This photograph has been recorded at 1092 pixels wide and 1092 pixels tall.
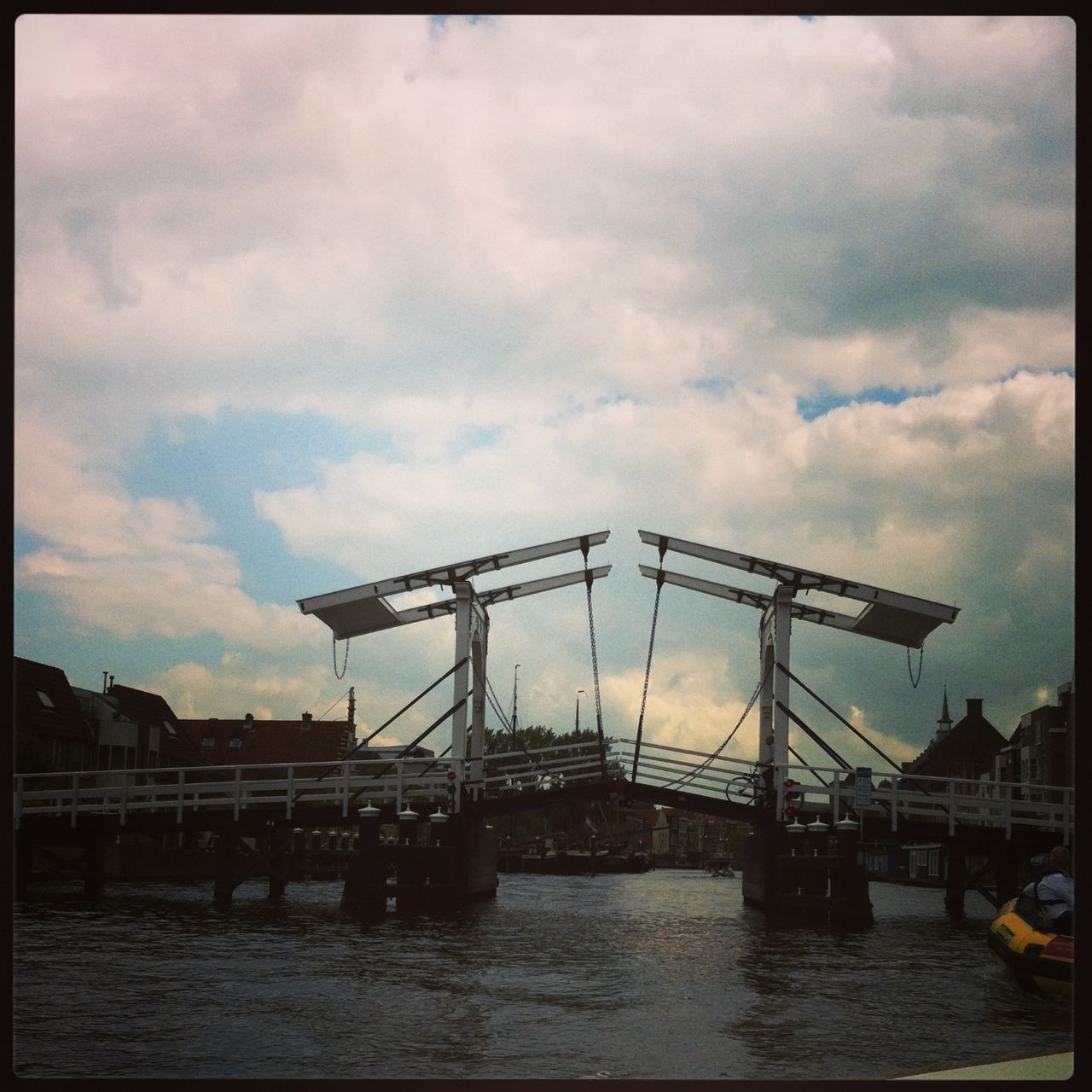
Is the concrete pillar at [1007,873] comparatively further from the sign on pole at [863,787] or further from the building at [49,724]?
the building at [49,724]

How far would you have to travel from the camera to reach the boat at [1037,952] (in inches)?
438

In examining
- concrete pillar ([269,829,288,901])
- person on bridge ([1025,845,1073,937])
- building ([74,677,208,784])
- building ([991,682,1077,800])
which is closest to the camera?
person on bridge ([1025,845,1073,937])

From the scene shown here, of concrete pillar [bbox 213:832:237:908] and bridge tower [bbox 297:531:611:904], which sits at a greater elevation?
bridge tower [bbox 297:531:611:904]

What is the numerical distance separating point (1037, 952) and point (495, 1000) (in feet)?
15.4

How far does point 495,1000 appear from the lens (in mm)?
10930

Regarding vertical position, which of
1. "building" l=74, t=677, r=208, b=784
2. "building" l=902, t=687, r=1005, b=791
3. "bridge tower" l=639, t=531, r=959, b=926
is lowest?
"building" l=902, t=687, r=1005, b=791

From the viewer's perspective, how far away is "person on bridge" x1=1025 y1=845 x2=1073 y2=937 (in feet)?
36.2

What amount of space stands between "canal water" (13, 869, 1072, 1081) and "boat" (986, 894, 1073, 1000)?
215 mm

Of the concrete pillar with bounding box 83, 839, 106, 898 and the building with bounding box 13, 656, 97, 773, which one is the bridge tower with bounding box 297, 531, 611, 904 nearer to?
the concrete pillar with bounding box 83, 839, 106, 898

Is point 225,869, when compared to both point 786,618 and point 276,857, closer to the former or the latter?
point 276,857

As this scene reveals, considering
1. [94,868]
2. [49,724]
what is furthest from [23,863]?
[49,724]

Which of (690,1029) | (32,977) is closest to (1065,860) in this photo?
(690,1029)

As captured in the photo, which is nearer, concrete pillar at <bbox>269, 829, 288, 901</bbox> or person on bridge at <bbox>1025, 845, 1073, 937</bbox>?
person on bridge at <bbox>1025, 845, 1073, 937</bbox>

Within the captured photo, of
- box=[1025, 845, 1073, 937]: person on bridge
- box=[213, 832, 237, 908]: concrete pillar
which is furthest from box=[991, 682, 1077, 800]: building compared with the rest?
box=[1025, 845, 1073, 937]: person on bridge
